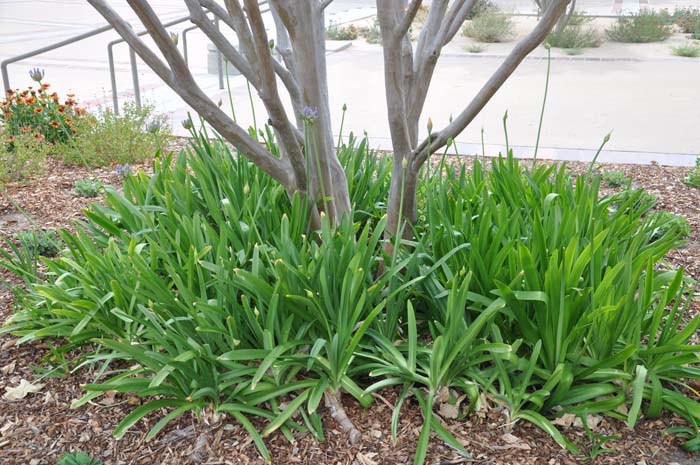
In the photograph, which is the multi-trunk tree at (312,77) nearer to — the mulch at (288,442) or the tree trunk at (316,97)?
the tree trunk at (316,97)

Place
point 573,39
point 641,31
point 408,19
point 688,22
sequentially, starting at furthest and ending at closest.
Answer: point 688,22 < point 641,31 < point 573,39 < point 408,19

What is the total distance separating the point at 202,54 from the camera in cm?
1288

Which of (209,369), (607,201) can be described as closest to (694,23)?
(607,201)

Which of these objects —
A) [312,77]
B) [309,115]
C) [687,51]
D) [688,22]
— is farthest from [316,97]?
[688,22]

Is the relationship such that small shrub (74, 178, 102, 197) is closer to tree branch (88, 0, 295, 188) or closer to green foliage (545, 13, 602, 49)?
tree branch (88, 0, 295, 188)

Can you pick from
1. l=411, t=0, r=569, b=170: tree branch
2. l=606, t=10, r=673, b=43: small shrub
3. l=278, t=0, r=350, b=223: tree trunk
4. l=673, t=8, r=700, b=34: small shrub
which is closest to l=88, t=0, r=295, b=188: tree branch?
l=278, t=0, r=350, b=223: tree trunk

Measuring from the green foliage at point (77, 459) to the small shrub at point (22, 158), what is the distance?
317 centimetres

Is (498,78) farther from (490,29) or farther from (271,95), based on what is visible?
(490,29)

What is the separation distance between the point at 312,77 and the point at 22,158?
9.79ft

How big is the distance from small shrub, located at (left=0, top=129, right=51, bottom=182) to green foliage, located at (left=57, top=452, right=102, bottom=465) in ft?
10.4

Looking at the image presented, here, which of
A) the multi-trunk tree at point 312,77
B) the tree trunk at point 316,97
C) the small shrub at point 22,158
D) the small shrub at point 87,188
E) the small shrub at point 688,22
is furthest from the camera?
the small shrub at point 688,22

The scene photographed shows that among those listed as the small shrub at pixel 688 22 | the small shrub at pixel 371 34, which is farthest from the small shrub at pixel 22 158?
the small shrub at pixel 688 22

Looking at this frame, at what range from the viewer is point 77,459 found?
2309 millimetres

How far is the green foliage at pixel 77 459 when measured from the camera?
7.53 feet
